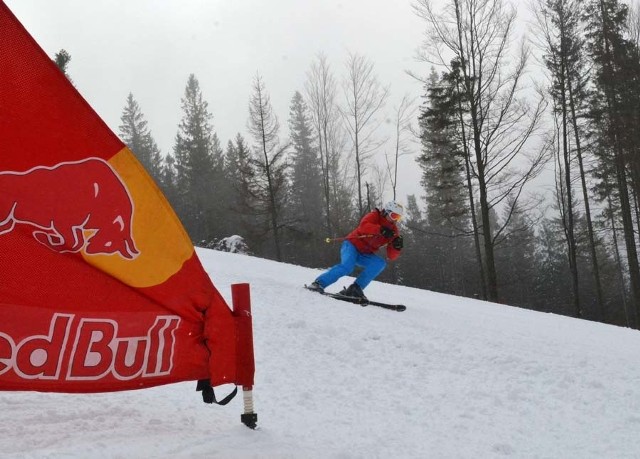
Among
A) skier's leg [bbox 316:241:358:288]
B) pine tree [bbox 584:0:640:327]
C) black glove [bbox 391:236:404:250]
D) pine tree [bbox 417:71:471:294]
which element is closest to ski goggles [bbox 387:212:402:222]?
→ black glove [bbox 391:236:404:250]

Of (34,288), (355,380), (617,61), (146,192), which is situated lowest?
A: (355,380)

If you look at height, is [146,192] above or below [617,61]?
below

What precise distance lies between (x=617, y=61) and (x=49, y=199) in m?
22.1

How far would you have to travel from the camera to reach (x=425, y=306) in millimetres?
8531

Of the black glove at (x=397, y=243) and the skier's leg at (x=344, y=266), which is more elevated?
the black glove at (x=397, y=243)

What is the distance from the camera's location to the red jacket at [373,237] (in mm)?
8508

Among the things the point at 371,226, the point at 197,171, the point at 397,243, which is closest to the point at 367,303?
the point at 397,243

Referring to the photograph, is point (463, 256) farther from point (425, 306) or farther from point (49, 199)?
point (49, 199)

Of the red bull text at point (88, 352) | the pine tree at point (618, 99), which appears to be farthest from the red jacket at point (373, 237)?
the pine tree at point (618, 99)

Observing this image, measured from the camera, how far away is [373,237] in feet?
27.9

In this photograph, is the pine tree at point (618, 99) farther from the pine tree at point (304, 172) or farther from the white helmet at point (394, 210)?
the pine tree at point (304, 172)

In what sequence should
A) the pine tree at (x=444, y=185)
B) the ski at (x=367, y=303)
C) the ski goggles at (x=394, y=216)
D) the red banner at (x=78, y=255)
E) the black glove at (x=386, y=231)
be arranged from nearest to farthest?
1. the red banner at (x=78, y=255)
2. the ski at (x=367, y=303)
3. the black glove at (x=386, y=231)
4. the ski goggles at (x=394, y=216)
5. the pine tree at (x=444, y=185)

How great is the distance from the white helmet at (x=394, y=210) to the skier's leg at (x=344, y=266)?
2.59 feet

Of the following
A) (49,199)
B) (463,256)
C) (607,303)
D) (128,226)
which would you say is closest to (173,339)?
(128,226)
